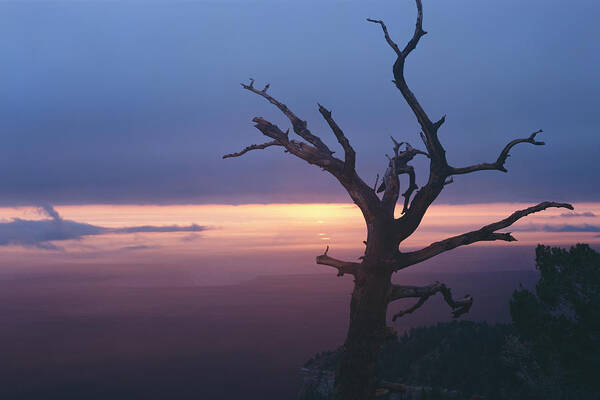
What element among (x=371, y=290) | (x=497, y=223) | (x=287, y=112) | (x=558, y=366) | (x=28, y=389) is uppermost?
(x=287, y=112)

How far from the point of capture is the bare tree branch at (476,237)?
9.51 m

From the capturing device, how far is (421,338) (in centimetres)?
3316

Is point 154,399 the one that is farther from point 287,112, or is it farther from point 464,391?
point 287,112

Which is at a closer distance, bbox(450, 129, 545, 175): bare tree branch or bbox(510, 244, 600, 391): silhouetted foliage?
bbox(450, 129, 545, 175): bare tree branch

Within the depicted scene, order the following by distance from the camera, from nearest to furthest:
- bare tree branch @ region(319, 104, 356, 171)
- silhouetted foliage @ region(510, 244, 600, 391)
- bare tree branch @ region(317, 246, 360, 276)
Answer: bare tree branch @ region(319, 104, 356, 171), bare tree branch @ region(317, 246, 360, 276), silhouetted foliage @ region(510, 244, 600, 391)

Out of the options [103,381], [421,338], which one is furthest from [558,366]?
[103,381]

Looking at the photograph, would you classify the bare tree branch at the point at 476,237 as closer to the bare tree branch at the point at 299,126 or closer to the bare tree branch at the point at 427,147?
the bare tree branch at the point at 427,147

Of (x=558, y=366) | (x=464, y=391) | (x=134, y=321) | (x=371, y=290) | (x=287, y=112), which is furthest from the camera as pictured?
(x=134, y=321)

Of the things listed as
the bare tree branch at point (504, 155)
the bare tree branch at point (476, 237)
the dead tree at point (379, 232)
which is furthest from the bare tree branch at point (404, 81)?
the bare tree branch at point (476, 237)

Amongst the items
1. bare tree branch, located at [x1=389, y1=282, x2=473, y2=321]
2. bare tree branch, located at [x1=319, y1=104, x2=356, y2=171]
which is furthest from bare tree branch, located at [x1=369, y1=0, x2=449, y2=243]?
bare tree branch, located at [x1=319, y1=104, x2=356, y2=171]

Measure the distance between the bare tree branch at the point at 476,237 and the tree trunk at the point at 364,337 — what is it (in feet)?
1.86

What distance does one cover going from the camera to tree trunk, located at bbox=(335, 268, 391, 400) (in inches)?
366

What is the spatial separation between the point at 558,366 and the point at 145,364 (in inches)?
2678

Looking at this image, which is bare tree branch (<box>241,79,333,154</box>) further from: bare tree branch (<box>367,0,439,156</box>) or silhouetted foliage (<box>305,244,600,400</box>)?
silhouetted foliage (<box>305,244,600,400</box>)
